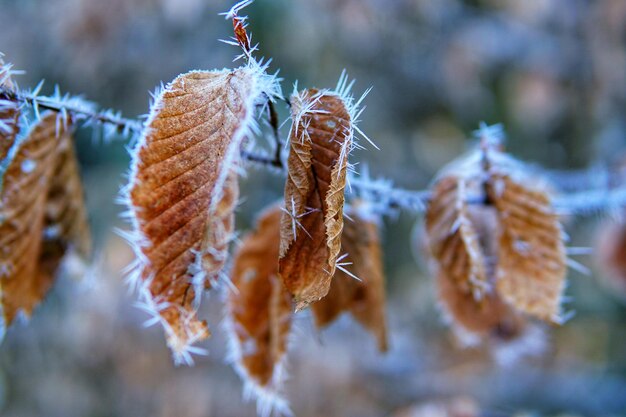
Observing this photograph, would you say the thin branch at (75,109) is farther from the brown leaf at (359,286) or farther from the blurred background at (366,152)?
the blurred background at (366,152)

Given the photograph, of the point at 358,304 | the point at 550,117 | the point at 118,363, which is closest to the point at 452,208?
the point at 358,304

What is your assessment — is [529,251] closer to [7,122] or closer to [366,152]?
[7,122]

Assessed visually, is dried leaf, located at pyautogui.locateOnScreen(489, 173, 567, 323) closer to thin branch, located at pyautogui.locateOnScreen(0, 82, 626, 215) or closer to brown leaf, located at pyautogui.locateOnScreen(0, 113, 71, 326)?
thin branch, located at pyautogui.locateOnScreen(0, 82, 626, 215)

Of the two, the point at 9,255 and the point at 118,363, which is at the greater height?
the point at 118,363

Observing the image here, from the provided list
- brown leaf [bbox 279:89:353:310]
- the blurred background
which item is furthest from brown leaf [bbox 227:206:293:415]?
the blurred background

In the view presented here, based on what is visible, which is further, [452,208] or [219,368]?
[219,368]

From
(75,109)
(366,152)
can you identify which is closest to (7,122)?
(75,109)

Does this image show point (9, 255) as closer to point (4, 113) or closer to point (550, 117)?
point (4, 113)
